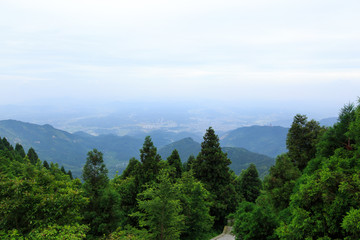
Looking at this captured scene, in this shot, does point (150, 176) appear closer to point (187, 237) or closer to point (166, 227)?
A: point (166, 227)

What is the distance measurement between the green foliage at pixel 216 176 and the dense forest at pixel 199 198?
0.11m

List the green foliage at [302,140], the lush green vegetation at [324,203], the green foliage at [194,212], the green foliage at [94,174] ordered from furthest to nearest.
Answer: the green foliage at [302,140] → the green foliage at [194,212] → the green foliage at [94,174] → the lush green vegetation at [324,203]

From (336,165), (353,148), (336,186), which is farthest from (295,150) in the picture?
(336,186)

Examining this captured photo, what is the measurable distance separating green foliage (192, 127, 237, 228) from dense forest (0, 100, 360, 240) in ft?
0.36

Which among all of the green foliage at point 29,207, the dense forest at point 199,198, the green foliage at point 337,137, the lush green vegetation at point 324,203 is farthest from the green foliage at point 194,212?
the green foliage at point 337,137

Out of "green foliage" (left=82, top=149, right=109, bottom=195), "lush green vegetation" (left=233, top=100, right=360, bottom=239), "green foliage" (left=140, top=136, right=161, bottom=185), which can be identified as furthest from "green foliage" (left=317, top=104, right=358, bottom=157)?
"green foliage" (left=82, top=149, right=109, bottom=195)

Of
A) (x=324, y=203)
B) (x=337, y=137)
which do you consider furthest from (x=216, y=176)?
(x=324, y=203)

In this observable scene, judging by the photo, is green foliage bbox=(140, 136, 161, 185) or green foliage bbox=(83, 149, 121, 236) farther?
green foliage bbox=(140, 136, 161, 185)

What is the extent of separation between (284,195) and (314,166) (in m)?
3.95

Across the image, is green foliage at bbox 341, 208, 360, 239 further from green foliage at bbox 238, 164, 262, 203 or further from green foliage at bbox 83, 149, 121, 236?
green foliage at bbox 238, 164, 262, 203

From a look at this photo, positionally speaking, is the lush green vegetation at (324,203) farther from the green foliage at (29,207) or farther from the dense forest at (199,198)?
the green foliage at (29,207)

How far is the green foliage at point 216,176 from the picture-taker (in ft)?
71.3

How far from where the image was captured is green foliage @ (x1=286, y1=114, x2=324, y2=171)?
21406 mm

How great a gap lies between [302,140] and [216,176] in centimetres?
1036
